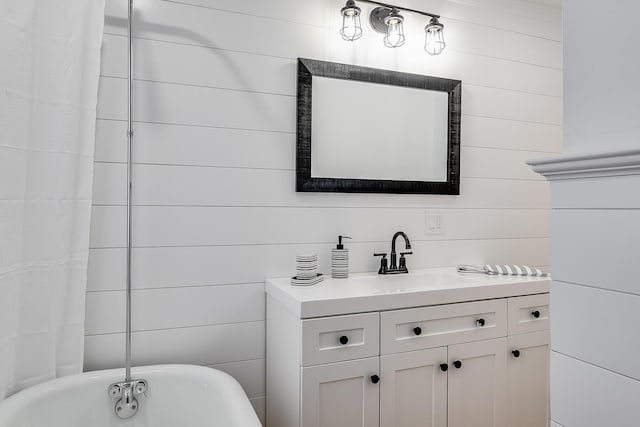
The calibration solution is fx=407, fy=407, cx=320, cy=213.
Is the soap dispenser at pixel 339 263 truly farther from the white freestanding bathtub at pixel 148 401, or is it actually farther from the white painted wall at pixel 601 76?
the white painted wall at pixel 601 76

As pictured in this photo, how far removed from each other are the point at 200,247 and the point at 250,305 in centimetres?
35

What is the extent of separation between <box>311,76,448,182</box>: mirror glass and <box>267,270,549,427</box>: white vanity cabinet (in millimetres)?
574

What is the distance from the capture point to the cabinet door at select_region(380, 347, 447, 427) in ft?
5.10

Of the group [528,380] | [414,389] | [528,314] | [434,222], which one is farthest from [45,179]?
[528,380]

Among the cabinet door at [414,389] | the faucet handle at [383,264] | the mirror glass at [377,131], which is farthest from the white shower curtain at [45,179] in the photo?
the faucet handle at [383,264]

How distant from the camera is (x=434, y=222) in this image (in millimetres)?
2201

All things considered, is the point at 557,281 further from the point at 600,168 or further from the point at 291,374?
the point at 291,374

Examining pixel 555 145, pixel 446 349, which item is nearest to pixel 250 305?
pixel 446 349

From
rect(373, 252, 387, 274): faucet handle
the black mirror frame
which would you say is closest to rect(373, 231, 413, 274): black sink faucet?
rect(373, 252, 387, 274): faucet handle

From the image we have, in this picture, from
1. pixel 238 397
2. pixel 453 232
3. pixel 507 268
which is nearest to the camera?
pixel 238 397

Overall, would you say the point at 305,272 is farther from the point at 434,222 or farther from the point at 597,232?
the point at 597,232

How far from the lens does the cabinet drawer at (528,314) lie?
179 cm

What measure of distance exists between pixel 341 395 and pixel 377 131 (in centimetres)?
125

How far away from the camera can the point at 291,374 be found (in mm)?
1530
